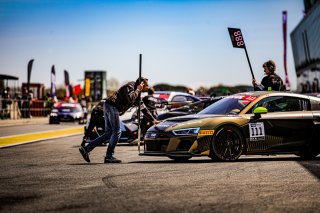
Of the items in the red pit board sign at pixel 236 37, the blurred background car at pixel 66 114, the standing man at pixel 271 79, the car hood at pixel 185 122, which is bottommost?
the blurred background car at pixel 66 114

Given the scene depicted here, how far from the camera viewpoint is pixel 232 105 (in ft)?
41.2

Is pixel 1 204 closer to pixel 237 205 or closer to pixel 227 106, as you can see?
pixel 237 205

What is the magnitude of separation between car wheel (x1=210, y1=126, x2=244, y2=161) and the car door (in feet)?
0.76

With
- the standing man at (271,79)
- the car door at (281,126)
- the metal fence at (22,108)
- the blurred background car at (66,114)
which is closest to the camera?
the car door at (281,126)

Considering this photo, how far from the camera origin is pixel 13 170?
35.0 ft

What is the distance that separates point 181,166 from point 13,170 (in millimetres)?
2633

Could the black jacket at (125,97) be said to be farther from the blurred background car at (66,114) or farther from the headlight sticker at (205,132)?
the blurred background car at (66,114)

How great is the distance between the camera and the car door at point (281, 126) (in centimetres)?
1215

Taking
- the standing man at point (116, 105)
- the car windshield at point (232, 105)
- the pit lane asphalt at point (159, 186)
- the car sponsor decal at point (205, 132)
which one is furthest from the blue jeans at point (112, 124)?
the car windshield at point (232, 105)

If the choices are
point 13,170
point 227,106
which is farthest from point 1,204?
point 227,106

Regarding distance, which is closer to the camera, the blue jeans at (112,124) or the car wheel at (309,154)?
the blue jeans at (112,124)

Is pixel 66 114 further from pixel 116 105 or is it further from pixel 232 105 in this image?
pixel 232 105

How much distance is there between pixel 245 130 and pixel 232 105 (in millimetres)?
729

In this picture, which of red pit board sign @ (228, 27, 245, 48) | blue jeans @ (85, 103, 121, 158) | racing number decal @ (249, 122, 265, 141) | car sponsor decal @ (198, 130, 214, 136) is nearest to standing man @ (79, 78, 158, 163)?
blue jeans @ (85, 103, 121, 158)
